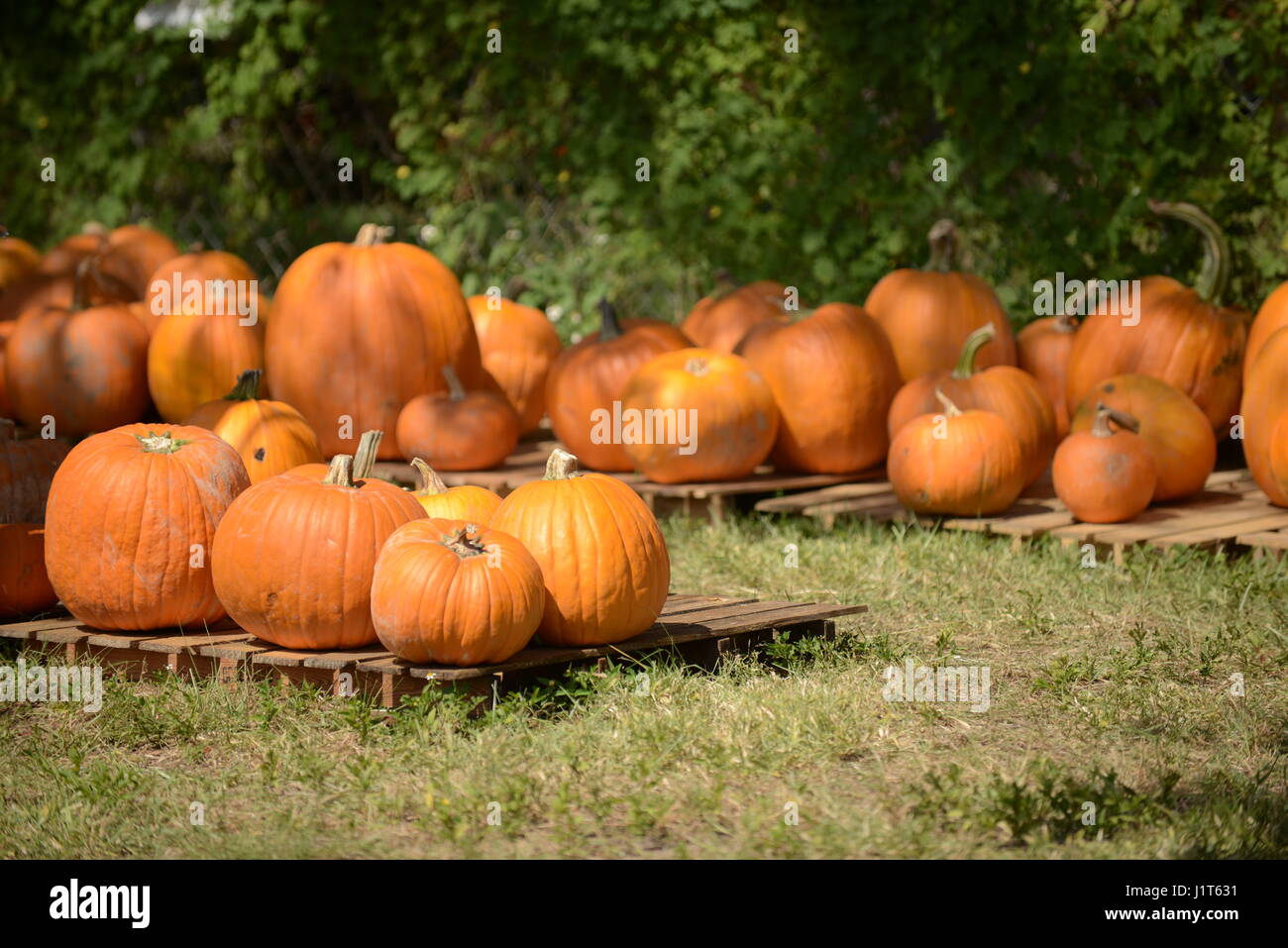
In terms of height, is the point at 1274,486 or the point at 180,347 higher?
the point at 180,347

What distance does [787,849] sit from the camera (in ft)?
8.68

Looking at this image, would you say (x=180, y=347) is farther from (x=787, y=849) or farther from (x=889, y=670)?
(x=787, y=849)

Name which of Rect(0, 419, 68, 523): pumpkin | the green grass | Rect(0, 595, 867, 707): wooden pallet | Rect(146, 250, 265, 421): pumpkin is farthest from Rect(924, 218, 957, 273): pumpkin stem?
Rect(0, 419, 68, 523): pumpkin

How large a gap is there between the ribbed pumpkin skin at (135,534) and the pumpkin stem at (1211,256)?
3770mm

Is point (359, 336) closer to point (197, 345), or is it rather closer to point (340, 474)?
point (197, 345)

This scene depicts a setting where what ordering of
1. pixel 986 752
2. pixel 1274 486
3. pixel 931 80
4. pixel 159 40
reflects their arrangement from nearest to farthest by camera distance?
pixel 986 752
pixel 1274 486
pixel 931 80
pixel 159 40

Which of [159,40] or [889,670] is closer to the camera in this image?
[889,670]

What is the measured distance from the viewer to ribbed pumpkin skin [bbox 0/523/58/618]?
Result: 13.3 feet

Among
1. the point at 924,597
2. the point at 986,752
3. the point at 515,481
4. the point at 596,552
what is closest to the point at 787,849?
the point at 986,752

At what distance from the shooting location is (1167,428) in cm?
520

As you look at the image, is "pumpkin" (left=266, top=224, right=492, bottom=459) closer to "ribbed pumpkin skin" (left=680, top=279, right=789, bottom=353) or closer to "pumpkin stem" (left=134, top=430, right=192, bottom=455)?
"ribbed pumpkin skin" (left=680, top=279, right=789, bottom=353)

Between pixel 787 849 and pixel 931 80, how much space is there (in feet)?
16.0
